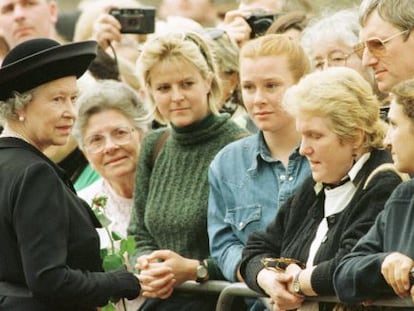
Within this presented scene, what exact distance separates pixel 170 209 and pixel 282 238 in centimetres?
111

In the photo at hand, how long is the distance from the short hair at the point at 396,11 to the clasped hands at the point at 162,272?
1.60 m

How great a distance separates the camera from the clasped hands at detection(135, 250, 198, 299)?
7.43 metres

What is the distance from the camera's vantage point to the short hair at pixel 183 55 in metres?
7.83

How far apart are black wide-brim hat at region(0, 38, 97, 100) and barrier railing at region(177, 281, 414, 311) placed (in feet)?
3.90

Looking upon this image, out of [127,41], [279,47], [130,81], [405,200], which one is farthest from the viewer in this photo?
[127,41]

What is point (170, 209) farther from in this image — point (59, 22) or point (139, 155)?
point (59, 22)

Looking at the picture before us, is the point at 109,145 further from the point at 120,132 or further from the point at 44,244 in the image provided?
the point at 44,244

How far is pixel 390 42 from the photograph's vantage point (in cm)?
659

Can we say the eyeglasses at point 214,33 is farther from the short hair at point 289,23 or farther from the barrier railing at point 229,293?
the barrier railing at point 229,293

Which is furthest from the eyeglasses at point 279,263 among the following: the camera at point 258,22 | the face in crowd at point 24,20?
the face in crowd at point 24,20

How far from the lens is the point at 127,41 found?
35.0 feet

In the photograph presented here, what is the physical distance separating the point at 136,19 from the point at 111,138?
1243 mm

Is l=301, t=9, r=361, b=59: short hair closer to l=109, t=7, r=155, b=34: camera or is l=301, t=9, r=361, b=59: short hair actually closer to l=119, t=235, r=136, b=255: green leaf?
l=119, t=235, r=136, b=255: green leaf

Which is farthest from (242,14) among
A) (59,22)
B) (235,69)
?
(59,22)
